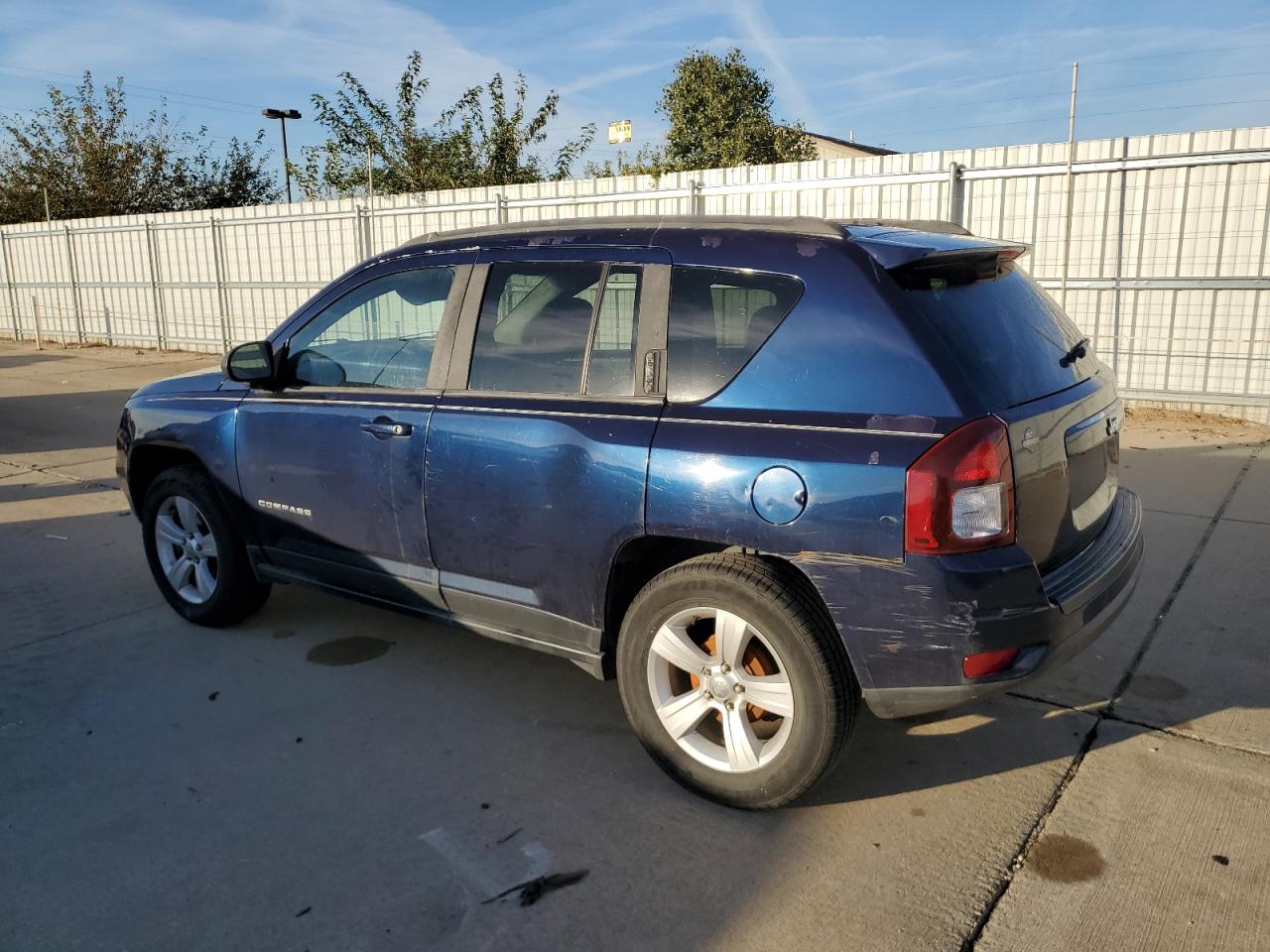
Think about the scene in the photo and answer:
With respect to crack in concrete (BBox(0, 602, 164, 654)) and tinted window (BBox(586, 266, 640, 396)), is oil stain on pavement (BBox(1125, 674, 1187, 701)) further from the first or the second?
crack in concrete (BBox(0, 602, 164, 654))

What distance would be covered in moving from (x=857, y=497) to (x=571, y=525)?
101 centimetres

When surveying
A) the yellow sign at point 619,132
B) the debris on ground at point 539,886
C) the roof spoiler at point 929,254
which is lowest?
the debris on ground at point 539,886

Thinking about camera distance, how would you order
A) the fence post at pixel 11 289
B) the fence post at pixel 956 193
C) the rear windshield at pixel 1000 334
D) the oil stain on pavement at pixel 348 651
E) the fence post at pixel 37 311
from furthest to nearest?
1. the fence post at pixel 11 289
2. the fence post at pixel 37 311
3. the fence post at pixel 956 193
4. the oil stain on pavement at pixel 348 651
5. the rear windshield at pixel 1000 334

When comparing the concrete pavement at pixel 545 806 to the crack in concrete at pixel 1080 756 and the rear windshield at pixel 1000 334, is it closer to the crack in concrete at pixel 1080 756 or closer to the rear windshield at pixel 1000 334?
the crack in concrete at pixel 1080 756

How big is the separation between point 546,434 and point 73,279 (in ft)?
72.5

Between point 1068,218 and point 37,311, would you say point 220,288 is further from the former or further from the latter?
point 1068,218

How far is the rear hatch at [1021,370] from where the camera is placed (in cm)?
278

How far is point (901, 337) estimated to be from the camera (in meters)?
2.80

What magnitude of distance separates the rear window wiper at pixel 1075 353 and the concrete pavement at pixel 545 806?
1372 mm

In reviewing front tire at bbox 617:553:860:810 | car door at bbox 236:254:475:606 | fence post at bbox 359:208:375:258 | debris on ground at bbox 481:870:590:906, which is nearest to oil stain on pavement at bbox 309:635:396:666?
car door at bbox 236:254:475:606

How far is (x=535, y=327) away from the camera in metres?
3.60

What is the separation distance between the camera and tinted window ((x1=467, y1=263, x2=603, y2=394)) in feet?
11.4

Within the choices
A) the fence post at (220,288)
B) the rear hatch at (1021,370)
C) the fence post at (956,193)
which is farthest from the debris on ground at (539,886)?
the fence post at (220,288)

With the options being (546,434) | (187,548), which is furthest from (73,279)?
(546,434)
